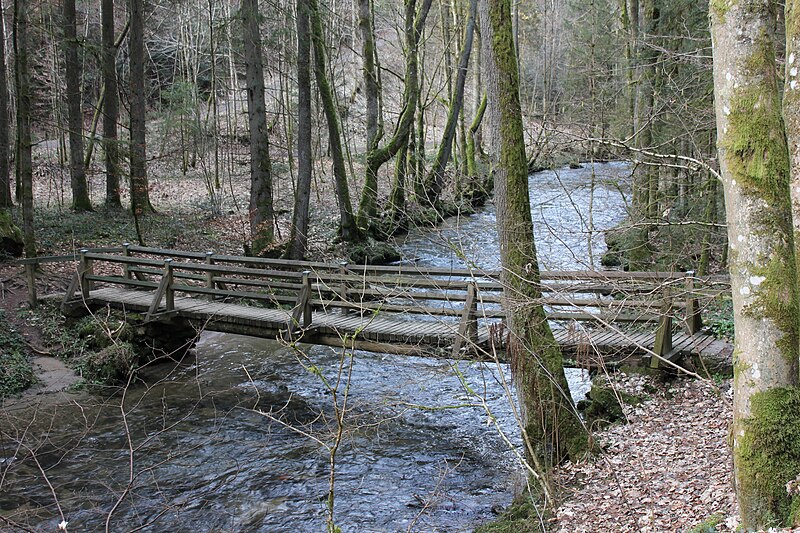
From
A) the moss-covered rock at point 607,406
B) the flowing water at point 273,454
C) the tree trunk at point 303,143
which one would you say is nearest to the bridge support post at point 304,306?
the flowing water at point 273,454

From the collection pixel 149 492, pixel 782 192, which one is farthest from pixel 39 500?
pixel 782 192

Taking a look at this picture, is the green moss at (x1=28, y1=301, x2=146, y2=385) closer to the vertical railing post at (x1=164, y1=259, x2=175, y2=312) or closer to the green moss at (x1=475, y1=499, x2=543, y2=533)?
the vertical railing post at (x1=164, y1=259, x2=175, y2=312)

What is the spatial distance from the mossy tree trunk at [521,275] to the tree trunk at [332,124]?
1093cm

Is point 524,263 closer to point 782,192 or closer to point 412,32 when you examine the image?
point 782,192

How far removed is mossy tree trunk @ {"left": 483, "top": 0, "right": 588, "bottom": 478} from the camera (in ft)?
23.6

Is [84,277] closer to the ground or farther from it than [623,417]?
farther from it

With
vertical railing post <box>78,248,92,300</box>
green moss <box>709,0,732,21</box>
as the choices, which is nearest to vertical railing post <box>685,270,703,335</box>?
green moss <box>709,0,732,21</box>

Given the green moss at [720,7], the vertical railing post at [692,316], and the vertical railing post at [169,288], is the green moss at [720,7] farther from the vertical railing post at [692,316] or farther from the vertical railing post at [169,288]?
the vertical railing post at [169,288]

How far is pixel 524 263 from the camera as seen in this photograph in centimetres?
729

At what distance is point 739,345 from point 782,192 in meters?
0.98

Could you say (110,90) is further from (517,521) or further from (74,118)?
(517,521)

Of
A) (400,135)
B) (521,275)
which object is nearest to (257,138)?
(400,135)

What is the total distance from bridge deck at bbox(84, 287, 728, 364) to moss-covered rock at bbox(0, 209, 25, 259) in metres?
3.06

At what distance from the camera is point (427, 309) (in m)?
8.47
